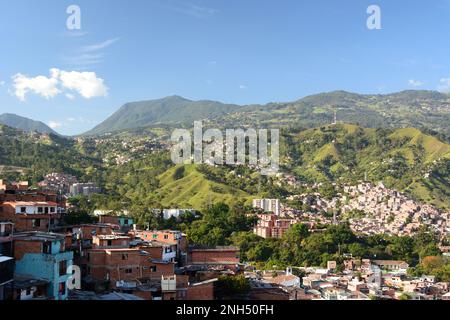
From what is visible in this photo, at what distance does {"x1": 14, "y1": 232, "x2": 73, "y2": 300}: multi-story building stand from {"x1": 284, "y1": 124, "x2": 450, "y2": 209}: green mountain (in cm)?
6609

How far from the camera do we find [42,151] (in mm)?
78438

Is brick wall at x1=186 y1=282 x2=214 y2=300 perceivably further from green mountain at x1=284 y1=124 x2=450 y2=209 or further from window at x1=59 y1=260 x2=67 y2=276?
green mountain at x1=284 y1=124 x2=450 y2=209

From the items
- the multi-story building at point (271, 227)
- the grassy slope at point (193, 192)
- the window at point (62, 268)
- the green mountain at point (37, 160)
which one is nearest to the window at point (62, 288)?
the window at point (62, 268)

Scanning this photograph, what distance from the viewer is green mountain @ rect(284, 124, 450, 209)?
256 feet

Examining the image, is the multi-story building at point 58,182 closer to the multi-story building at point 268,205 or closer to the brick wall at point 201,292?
the multi-story building at point 268,205

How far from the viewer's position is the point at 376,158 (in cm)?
9231

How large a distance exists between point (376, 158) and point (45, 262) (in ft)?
280

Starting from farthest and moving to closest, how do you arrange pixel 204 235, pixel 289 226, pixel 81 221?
pixel 289 226 → pixel 204 235 → pixel 81 221

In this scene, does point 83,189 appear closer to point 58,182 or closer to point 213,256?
point 58,182

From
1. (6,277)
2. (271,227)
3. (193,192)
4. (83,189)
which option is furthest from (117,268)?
(193,192)

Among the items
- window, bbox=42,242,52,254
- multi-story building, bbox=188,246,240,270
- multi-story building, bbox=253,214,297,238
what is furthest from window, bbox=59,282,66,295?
multi-story building, bbox=253,214,297,238
